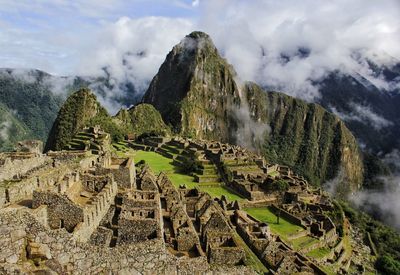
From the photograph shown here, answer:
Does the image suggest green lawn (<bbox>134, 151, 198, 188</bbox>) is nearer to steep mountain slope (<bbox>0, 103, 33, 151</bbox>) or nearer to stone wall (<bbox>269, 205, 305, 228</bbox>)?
stone wall (<bbox>269, 205, 305, 228</bbox>)

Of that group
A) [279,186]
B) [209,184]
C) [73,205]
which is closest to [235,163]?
[209,184]

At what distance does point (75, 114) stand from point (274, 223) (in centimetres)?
8464

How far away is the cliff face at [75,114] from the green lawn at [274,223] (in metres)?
65.7

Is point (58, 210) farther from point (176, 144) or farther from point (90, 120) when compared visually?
point (90, 120)

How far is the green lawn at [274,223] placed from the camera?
37.7m

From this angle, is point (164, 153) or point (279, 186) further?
point (164, 153)

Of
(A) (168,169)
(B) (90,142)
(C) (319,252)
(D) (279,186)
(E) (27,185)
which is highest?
(B) (90,142)

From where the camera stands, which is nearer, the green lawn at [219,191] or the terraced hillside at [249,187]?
the terraced hillside at [249,187]

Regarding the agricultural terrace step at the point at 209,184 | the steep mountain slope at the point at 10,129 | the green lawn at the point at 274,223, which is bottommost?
the green lawn at the point at 274,223

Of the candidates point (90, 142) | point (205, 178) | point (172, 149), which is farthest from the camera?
point (172, 149)

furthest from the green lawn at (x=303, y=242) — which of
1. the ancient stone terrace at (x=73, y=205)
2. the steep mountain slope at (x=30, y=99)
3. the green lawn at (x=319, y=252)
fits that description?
the steep mountain slope at (x=30, y=99)

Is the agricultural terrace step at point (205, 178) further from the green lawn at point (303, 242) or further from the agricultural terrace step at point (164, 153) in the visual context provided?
the green lawn at point (303, 242)

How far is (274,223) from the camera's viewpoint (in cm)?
4078

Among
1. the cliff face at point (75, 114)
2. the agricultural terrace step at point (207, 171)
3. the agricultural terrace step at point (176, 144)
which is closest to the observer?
the agricultural terrace step at point (207, 171)
